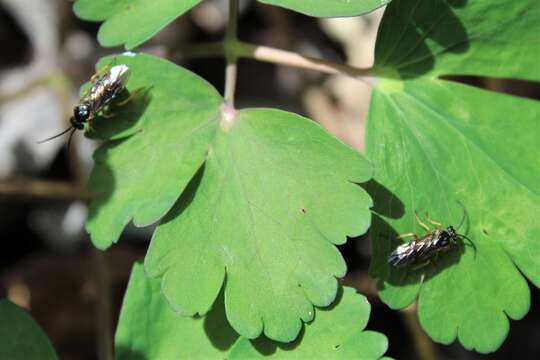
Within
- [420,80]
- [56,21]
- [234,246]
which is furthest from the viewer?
[56,21]

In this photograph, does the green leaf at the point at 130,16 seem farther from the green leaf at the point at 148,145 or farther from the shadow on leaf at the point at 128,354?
the shadow on leaf at the point at 128,354

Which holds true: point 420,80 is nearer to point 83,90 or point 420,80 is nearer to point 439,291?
point 439,291

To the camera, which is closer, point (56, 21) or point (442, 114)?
point (442, 114)

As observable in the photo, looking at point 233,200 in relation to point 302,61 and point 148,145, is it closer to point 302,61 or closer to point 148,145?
point 148,145

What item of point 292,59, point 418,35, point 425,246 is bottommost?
point 425,246

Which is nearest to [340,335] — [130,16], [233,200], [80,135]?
[233,200]

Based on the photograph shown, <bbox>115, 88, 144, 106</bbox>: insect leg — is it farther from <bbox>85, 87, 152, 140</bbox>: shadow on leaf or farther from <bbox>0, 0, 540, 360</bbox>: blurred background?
<bbox>0, 0, 540, 360</bbox>: blurred background

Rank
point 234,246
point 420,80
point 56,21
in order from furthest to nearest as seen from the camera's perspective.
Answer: point 56,21, point 420,80, point 234,246

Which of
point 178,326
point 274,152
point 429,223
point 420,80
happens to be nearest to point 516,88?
point 420,80

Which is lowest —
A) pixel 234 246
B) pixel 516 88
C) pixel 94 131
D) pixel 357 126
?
pixel 357 126
